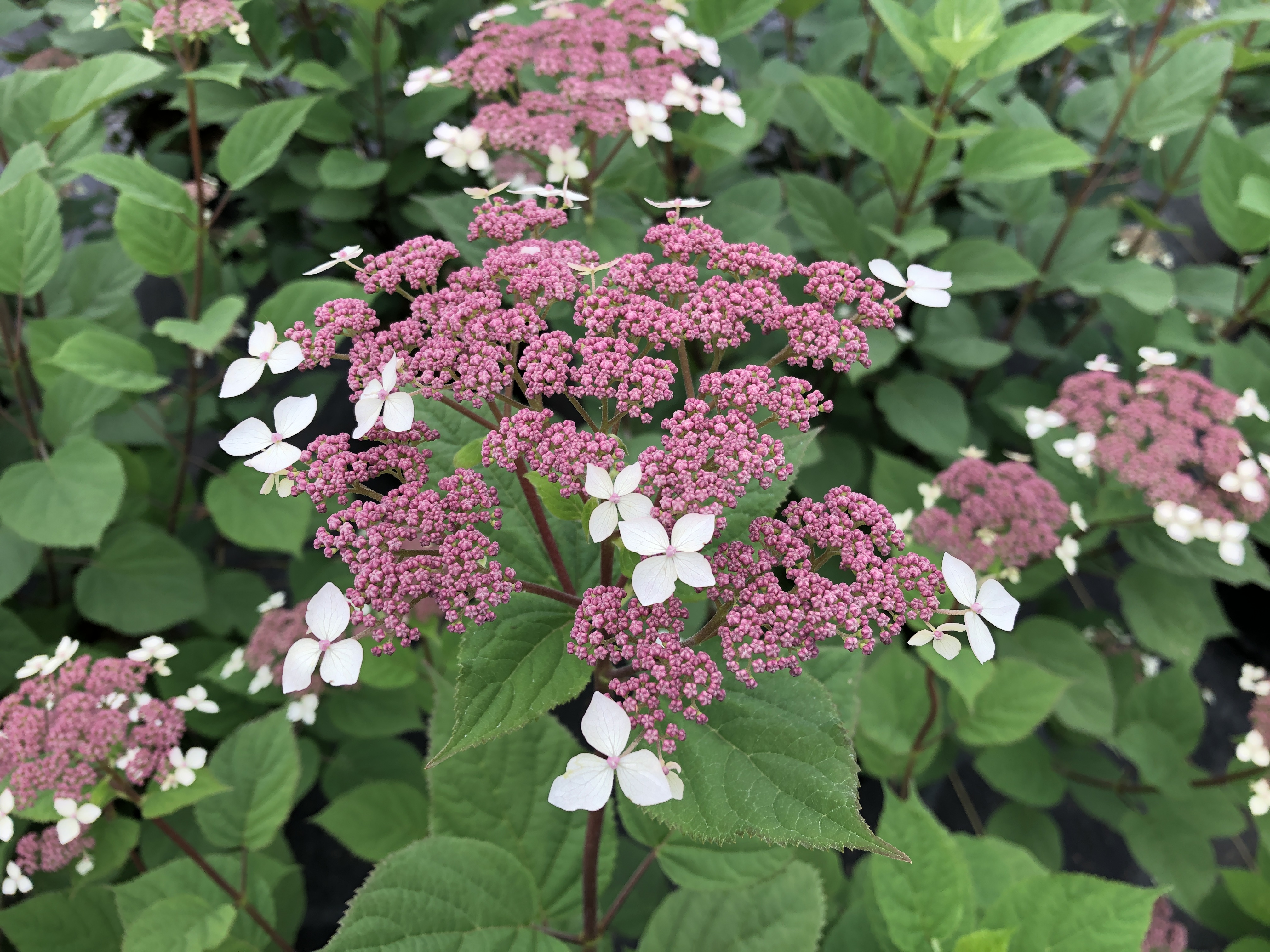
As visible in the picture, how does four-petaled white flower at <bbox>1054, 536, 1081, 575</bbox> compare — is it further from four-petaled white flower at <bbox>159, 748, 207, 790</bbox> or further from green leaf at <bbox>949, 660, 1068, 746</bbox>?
four-petaled white flower at <bbox>159, 748, 207, 790</bbox>

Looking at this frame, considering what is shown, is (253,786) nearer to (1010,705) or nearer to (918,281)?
(918,281)

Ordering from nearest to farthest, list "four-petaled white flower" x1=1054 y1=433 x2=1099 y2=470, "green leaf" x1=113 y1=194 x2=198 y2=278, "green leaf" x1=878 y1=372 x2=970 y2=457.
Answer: "green leaf" x1=113 y1=194 x2=198 y2=278 < "four-petaled white flower" x1=1054 y1=433 x2=1099 y2=470 < "green leaf" x1=878 y1=372 x2=970 y2=457

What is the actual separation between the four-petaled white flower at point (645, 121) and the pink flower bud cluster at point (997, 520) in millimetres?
1047

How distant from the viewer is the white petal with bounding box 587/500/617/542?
2.50ft

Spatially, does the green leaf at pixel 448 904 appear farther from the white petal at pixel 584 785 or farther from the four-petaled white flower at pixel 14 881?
the four-petaled white flower at pixel 14 881

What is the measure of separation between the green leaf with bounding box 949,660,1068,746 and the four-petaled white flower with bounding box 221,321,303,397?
5.59 ft

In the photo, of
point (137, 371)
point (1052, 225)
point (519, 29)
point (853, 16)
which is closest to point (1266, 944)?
point (1052, 225)

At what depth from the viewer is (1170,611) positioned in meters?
2.11

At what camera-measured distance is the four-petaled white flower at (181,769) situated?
1.36 meters

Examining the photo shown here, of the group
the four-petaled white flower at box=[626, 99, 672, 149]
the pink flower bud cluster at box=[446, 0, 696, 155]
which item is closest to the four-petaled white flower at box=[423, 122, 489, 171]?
the pink flower bud cluster at box=[446, 0, 696, 155]

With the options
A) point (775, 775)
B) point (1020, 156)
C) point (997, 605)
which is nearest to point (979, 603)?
point (997, 605)

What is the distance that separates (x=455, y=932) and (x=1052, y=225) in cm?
273

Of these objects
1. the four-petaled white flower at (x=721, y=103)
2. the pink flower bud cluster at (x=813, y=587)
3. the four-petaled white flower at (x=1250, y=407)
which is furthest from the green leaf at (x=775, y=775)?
the four-petaled white flower at (x=1250, y=407)

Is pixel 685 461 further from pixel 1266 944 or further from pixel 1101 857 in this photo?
pixel 1101 857
